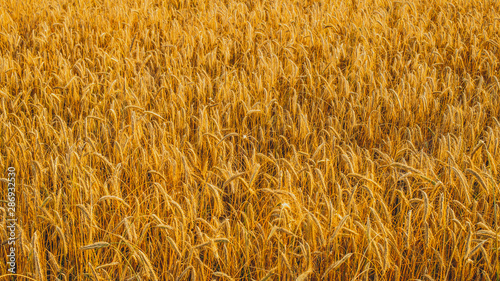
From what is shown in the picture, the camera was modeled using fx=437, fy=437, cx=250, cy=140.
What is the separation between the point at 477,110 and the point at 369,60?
79 cm

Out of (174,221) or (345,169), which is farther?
(345,169)

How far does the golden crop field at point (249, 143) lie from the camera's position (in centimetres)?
119

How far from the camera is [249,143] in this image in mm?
1902

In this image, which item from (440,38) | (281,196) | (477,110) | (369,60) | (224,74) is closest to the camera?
(281,196)

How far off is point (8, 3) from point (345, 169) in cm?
359

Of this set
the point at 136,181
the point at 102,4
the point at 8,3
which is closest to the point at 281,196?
the point at 136,181

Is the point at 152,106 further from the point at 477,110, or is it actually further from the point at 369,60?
the point at 477,110

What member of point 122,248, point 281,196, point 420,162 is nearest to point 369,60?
point 420,162

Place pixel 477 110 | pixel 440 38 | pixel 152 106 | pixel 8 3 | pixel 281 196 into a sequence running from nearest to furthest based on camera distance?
1. pixel 281 196
2. pixel 477 110
3. pixel 152 106
4. pixel 440 38
5. pixel 8 3

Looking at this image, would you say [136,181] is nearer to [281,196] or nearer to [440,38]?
[281,196]

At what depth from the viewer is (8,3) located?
3.85 meters

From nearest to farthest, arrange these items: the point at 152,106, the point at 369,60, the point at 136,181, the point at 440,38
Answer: the point at 136,181
the point at 152,106
the point at 369,60
the point at 440,38

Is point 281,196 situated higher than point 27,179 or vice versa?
point 281,196

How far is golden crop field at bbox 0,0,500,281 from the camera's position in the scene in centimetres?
119
